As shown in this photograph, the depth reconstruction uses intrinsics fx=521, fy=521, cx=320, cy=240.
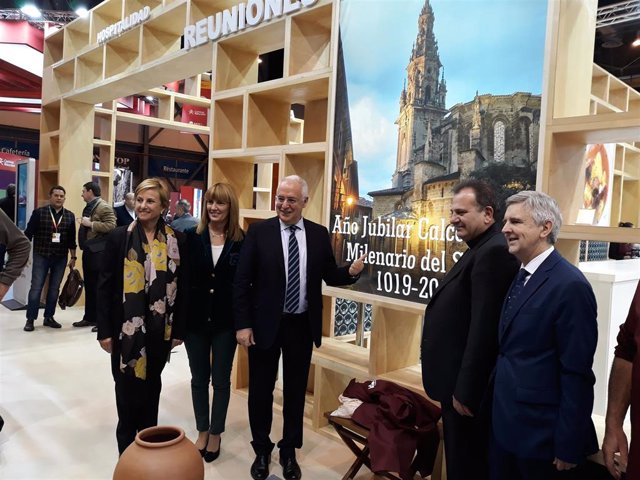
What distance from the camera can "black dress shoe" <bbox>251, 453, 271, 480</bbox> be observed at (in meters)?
2.62

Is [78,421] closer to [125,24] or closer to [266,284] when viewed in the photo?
[266,284]

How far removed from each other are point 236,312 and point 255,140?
1.56 m

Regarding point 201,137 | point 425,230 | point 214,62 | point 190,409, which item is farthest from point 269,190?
point 201,137

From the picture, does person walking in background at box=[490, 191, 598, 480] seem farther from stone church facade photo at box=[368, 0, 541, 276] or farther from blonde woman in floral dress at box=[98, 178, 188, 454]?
blonde woman in floral dress at box=[98, 178, 188, 454]

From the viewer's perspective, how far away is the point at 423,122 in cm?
271

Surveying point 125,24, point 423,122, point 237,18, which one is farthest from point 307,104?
point 125,24

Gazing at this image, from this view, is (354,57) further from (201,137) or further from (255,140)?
(201,137)

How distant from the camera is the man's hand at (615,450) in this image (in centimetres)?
154

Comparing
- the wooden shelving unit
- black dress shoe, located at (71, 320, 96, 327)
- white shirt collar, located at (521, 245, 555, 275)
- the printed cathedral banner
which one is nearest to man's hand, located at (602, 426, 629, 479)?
white shirt collar, located at (521, 245, 555, 275)

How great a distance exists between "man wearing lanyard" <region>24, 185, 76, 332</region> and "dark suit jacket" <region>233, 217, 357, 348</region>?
3.73 meters

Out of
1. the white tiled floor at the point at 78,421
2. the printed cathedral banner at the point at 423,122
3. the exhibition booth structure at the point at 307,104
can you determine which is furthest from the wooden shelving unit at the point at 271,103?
the white tiled floor at the point at 78,421

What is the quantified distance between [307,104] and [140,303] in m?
1.99

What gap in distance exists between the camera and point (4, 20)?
7.73 m

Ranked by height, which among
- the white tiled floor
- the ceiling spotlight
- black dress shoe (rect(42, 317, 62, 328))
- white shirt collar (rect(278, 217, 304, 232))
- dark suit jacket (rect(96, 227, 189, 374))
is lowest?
the white tiled floor
